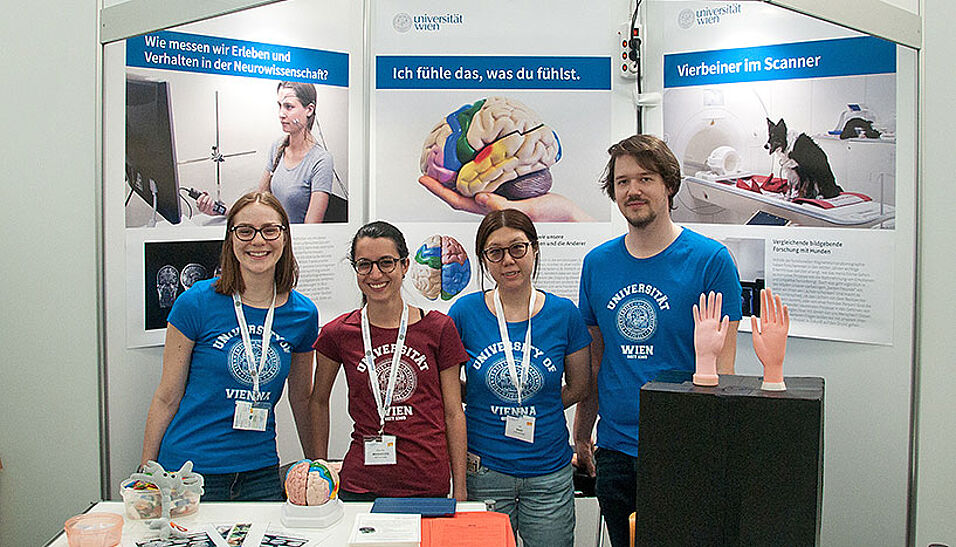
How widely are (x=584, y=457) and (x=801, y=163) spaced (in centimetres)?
142

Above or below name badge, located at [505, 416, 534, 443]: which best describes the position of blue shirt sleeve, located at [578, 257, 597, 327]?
above

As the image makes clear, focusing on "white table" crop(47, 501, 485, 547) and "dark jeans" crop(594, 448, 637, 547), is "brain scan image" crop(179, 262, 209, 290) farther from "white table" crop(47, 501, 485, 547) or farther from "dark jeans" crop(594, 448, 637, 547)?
"dark jeans" crop(594, 448, 637, 547)

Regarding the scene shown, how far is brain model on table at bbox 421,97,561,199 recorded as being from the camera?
396cm

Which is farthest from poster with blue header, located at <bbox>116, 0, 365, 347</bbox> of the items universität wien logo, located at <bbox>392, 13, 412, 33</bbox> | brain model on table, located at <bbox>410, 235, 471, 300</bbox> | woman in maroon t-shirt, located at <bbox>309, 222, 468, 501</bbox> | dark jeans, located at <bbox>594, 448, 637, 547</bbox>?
dark jeans, located at <bbox>594, 448, 637, 547</bbox>

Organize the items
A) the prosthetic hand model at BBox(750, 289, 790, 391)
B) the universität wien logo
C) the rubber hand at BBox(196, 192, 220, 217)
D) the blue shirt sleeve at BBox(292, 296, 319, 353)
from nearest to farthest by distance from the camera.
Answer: the prosthetic hand model at BBox(750, 289, 790, 391), the blue shirt sleeve at BBox(292, 296, 319, 353), the rubber hand at BBox(196, 192, 220, 217), the universität wien logo

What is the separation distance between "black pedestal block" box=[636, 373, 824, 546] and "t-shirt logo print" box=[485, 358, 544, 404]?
0.69 metres

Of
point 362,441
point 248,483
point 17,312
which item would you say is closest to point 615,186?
point 362,441

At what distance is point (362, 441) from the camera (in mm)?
2787

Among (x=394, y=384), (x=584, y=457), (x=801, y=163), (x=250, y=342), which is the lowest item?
(x=584, y=457)

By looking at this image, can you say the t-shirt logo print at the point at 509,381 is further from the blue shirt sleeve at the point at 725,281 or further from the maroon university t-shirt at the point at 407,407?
the blue shirt sleeve at the point at 725,281

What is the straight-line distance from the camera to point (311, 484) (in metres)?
2.41

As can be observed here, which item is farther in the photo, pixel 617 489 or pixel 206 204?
pixel 206 204

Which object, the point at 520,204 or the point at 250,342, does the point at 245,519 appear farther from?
the point at 520,204

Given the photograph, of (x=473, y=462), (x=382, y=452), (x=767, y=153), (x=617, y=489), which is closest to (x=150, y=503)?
(x=382, y=452)
